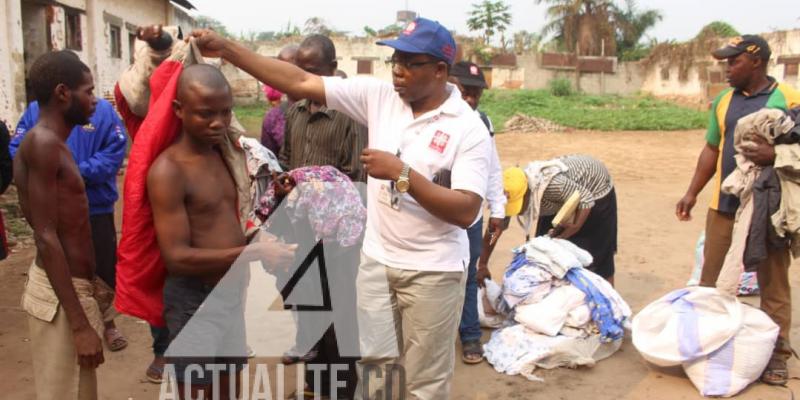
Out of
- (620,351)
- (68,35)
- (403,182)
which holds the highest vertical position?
(68,35)

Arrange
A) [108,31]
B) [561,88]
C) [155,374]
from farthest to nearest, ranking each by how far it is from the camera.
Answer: [561,88] < [108,31] < [155,374]

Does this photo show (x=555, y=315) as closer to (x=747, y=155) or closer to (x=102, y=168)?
(x=747, y=155)

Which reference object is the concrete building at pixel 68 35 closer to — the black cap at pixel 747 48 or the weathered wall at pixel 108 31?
the weathered wall at pixel 108 31

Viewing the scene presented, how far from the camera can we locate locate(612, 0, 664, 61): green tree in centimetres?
4038

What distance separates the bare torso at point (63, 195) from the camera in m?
2.37

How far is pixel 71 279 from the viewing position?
95.3 inches

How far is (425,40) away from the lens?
8.35 ft

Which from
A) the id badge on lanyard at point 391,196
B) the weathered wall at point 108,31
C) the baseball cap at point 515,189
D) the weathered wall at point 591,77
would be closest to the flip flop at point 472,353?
the baseball cap at point 515,189

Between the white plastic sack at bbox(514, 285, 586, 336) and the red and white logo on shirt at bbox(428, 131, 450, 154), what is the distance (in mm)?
2031

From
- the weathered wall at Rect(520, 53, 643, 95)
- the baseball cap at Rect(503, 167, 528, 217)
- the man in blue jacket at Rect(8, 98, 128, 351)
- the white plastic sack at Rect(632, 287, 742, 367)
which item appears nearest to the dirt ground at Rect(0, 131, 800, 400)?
the white plastic sack at Rect(632, 287, 742, 367)

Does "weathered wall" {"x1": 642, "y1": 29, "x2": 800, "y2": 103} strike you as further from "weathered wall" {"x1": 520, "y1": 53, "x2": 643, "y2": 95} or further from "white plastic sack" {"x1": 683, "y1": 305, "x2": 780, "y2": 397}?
"white plastic sack" {"x1": 683, "y1": 305, "x2": 780, "y2": 397}

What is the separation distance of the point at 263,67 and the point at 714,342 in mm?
2915
